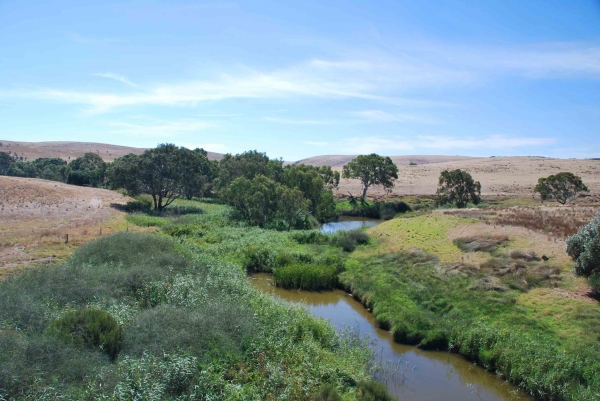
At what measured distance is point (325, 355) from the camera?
14250 millimetres

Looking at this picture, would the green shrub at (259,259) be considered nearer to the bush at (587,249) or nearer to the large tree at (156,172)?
the bush at (587,249)

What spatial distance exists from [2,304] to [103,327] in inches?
146

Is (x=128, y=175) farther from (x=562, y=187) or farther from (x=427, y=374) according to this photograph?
(x=562, y=187)

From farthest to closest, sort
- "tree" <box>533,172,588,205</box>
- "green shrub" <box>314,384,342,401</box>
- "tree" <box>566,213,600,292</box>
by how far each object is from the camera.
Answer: "tree" <box>533,172,588,205</box>, "tree" <box>566,213,600,292</box>, "green shrub" <box>314,384,342,401</box>

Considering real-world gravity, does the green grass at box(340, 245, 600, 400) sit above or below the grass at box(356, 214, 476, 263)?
below

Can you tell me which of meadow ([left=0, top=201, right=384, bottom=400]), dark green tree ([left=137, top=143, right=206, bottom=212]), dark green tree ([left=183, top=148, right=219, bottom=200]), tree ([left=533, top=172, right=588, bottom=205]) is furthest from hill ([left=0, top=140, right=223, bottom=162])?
tree ([left=533, top=172, right=588, bottom=205])

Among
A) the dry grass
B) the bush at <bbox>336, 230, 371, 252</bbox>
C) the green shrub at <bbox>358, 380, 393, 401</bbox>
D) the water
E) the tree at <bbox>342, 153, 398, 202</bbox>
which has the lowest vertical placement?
the water

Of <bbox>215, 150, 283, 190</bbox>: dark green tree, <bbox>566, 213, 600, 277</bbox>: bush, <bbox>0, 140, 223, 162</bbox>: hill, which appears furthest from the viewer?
<bbox>0, 140, 223, 162</bbox>: hill

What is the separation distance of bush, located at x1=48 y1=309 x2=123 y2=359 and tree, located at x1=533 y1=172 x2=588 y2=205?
189ft

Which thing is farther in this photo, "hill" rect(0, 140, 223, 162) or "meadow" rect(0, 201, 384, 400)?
"hill" rect(0, 140, 223, 162)

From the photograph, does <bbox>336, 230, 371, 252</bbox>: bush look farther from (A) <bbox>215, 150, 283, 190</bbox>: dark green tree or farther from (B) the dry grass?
(A) <bbox>215, 150, 283, 190</bbox>: dark green tree

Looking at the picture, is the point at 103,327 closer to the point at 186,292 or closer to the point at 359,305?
the point at 186,292

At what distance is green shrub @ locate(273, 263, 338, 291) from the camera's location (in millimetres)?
25750

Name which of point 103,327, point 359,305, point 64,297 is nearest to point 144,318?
point 103,327
